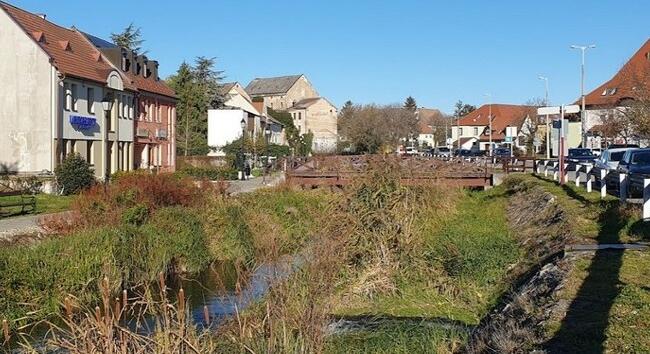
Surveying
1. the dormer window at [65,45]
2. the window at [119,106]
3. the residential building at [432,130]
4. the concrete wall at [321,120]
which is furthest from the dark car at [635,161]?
the residential building at [432,130]

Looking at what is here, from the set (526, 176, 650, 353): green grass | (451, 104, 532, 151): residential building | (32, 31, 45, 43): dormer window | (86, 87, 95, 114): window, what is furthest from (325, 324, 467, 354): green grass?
(451, 104, 532, 151): residential building

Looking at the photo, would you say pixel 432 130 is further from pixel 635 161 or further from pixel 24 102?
pixel 635 161

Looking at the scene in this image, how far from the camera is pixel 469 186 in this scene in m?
38.1

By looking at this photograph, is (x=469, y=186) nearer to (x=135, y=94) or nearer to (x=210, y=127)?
(x=135, y=94)

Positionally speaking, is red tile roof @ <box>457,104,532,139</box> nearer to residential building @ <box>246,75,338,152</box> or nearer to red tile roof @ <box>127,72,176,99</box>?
residential building @ <box>246,75,338,152</box>

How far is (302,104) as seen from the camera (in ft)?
414

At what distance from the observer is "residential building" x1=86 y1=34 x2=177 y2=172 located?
162ft

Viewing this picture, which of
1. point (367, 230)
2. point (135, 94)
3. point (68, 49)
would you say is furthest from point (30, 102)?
point (367, 230)

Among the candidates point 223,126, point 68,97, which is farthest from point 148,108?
point 223,126

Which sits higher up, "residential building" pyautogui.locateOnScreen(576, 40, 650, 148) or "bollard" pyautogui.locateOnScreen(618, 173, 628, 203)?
"residential building" pyautogui.locateOnScreen(576, 40, 650, 148)

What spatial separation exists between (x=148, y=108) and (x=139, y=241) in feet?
120

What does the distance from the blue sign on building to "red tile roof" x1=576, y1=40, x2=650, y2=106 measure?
126ft

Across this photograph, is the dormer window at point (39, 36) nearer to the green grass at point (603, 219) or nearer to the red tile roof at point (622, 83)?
the green grass at point (603, 219)

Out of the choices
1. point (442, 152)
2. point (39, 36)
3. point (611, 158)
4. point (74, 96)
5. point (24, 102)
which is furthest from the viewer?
→ point (442, 152)
